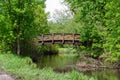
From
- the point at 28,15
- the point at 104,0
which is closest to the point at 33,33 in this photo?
the point at 28,15

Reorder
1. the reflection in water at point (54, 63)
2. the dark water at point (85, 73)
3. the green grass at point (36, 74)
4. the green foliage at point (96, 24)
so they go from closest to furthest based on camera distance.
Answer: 1. the green grass at point (36, 74)
2. the green foliage at point (96, 24)
3. the dark water at point (85, 73)
4. the reflection in water at point (54, 63)

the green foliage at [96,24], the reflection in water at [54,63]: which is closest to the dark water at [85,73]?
the reflection in water at [54,63]

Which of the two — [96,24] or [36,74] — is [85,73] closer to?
[96,24]

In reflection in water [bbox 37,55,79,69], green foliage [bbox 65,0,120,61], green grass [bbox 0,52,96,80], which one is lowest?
reflection in water [bbox 37,55,79,69]

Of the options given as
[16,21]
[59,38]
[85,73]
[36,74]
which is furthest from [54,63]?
[36,74]

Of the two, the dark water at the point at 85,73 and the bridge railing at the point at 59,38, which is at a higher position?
the bridge railing at the point at 59,38

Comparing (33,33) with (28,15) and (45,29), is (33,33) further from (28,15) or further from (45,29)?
(45,29)

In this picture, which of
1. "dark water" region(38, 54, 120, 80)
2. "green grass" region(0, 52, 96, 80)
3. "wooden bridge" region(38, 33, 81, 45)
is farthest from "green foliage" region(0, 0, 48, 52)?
"green grass" region(0, 52, 96, 80)

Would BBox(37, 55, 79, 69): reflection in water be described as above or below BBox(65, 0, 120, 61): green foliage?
below

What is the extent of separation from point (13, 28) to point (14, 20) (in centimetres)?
86

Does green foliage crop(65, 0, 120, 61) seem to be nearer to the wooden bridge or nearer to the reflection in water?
the reflection in water

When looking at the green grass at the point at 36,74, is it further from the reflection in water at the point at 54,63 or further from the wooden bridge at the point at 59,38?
the wooden bridge at the point at 59,38

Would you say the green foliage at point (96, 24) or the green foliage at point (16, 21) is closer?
the green foliage at point (96, 24)

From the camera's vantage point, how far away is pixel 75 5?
34562 millimetres
